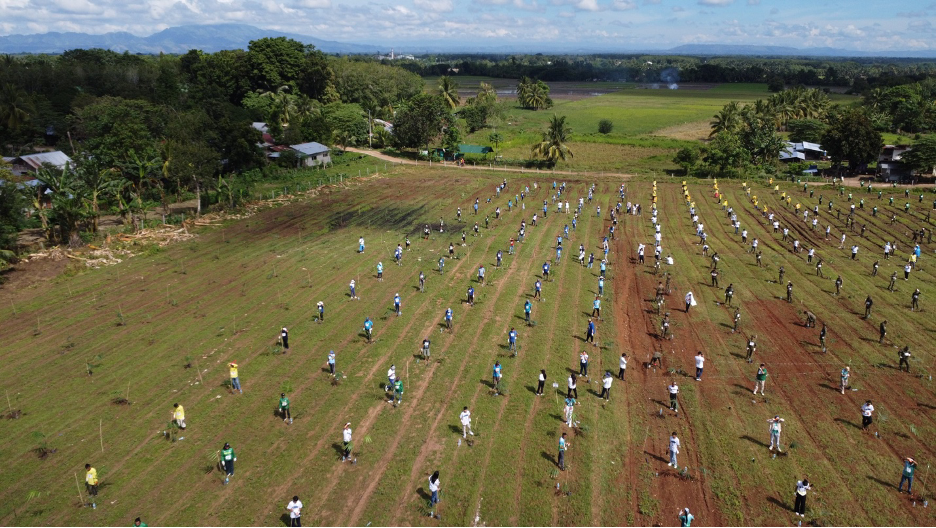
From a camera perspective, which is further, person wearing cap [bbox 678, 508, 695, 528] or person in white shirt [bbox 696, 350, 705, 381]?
person in white shirt [bbox 696, 350, 705, 381]

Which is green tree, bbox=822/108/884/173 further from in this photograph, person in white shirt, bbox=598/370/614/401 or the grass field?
person in white shirt, bbox=598/370/614/401

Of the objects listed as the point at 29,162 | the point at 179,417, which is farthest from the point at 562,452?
the point at 29,162

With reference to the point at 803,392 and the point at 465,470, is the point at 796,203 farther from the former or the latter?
the point at 465,470

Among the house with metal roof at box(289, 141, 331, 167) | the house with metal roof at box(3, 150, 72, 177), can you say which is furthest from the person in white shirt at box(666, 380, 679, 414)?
the house with metal roof at box(3, 150, 72, 177)

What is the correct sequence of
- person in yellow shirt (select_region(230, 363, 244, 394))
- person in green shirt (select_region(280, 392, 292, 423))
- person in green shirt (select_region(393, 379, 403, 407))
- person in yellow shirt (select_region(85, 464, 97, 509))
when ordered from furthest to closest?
person in yellow shirt (select_region(230, 363, 244, 394)) → person in green shirt (select_region(393, 379, 403, 407)) → person in green shirt (select_region(280, 392, 292, 423)) → person in yellow shirt (select_region(85, 464, 97, 509))

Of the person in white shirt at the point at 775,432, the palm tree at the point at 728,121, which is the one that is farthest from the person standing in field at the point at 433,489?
the palm tree at the point at 728,121

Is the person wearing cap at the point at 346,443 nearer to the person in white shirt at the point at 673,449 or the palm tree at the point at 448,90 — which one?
the person in white shirt at the point at 673,449
